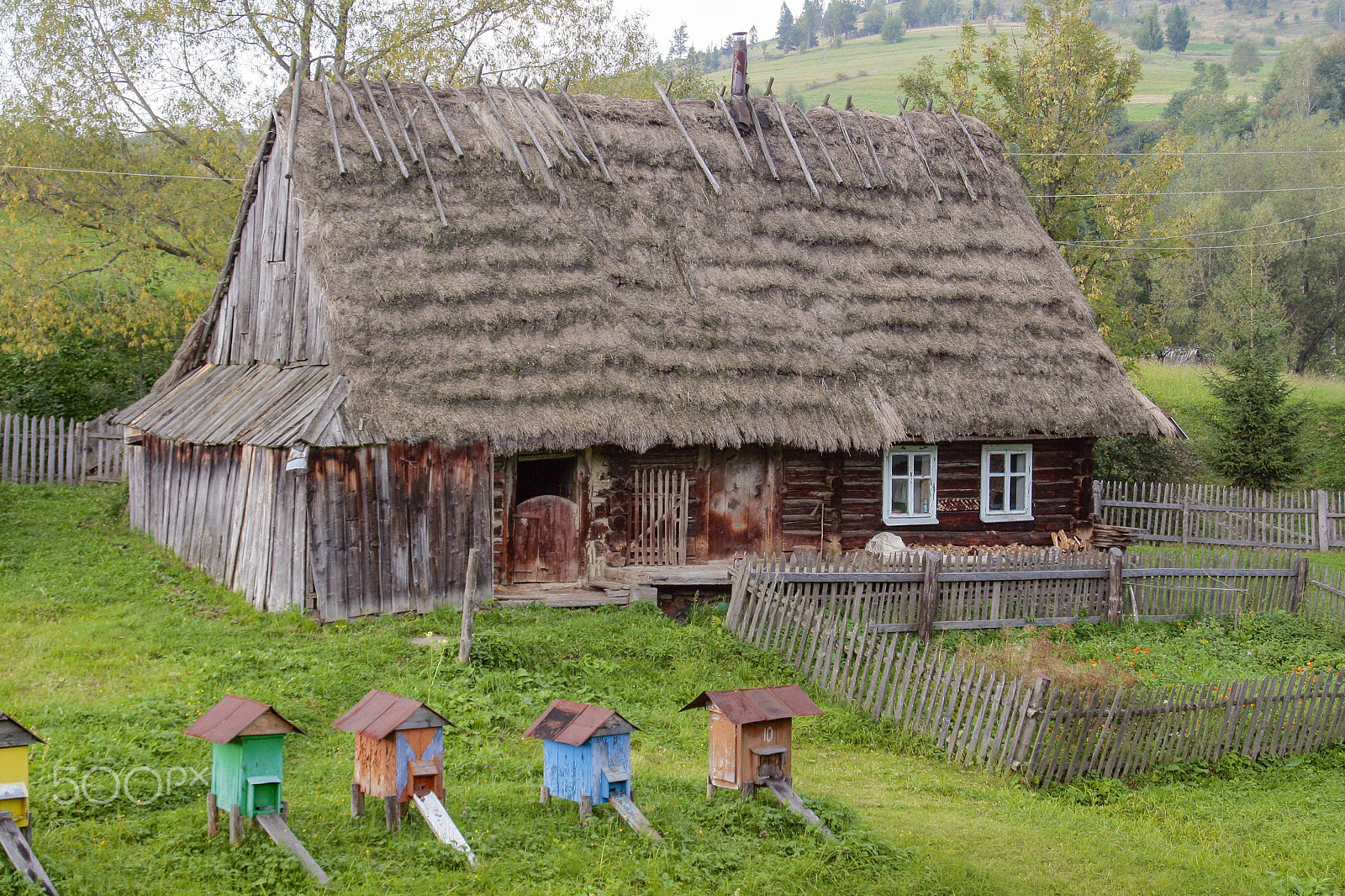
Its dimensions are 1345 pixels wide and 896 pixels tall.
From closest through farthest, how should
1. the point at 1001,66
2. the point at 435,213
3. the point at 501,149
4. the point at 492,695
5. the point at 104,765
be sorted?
the point at 104,765 < the point at 492,695 < the point at 435,213 < the point at 501,149 < the point at 1001,66

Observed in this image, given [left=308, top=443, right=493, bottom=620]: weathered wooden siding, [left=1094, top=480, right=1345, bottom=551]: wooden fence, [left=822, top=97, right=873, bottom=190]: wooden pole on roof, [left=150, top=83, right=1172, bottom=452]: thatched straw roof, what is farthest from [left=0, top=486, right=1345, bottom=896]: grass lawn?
[left=1094, top=480, right=1345, bottom=551]: wooden fence

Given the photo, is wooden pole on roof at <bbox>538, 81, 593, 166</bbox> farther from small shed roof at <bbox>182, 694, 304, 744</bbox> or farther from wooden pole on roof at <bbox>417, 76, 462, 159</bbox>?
small shed roof at <bbox>182, 694, 304, 744</bbox>

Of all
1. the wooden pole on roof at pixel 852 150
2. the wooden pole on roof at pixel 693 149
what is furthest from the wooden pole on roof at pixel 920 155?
the wooden pole on roof at pixel 693 149

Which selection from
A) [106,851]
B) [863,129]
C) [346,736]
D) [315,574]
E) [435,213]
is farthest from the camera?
[863,129]

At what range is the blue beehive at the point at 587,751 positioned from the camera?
7.62m

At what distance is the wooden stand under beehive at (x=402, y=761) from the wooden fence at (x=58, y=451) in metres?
18.2

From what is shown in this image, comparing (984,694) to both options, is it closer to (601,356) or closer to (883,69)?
(601,356)

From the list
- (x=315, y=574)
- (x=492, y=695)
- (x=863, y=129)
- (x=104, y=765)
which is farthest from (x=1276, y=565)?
(x=104, y=765)

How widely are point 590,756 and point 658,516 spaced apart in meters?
9.61

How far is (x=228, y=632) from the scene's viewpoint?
13625 millimetres

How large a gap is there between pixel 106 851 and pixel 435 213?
11153mm

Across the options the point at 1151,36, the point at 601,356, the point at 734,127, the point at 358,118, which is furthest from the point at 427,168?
the point at 1151,36

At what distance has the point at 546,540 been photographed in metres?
16.7

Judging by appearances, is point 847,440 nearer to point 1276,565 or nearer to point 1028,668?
point 1028,668
